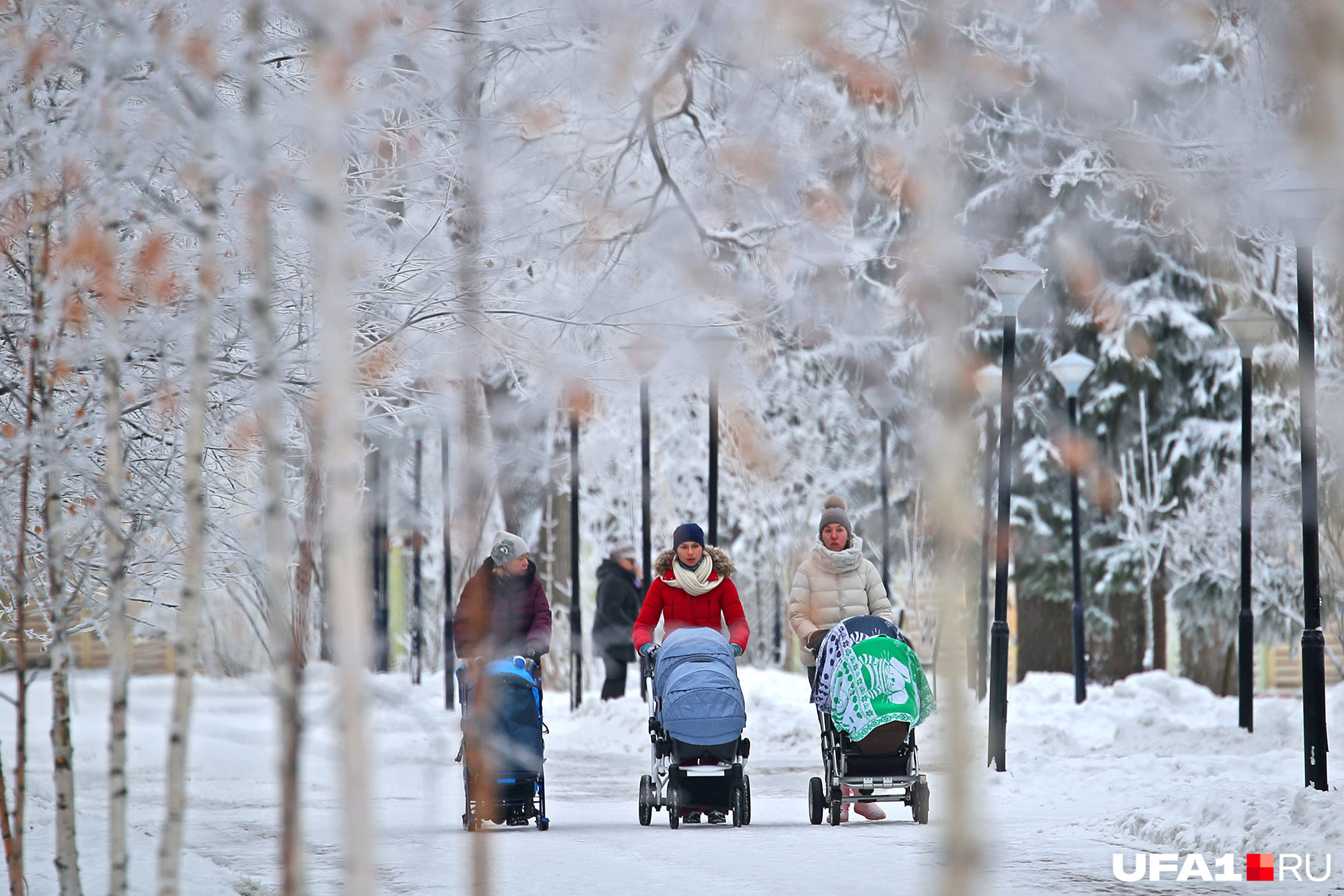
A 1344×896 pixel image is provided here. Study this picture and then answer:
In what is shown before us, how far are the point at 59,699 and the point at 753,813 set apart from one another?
568 centimetres

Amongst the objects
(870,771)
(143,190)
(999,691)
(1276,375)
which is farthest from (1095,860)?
(1276,375)

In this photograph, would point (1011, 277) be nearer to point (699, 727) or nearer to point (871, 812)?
point (871, 812)

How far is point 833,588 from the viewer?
365 inches

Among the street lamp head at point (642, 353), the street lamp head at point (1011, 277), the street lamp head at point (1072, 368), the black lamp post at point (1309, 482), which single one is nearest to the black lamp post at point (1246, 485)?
the street lamp head at point (1011, 277)

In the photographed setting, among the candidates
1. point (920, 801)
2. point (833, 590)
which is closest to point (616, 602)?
point (833, 590)

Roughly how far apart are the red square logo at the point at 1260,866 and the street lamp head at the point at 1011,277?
547 centimetres

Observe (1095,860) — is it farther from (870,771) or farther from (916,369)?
(916,369)

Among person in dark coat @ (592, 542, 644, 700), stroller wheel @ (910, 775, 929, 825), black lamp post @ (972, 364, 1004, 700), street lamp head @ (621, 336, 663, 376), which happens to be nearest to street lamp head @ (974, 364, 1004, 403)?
black lamp post @ (972, 364, 1004, 700)

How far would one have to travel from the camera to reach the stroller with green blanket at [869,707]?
8375 mm

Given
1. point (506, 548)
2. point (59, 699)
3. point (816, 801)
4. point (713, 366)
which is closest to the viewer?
point (59, 699)

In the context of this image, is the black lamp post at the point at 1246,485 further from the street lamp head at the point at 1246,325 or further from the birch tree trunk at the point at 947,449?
the birch tree trunk at the point at 947,449

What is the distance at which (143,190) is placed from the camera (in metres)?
5.87

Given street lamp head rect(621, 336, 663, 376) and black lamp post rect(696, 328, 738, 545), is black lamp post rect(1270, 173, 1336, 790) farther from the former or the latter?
black lamp post rect(696, 328, 738, 545)

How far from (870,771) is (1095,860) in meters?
1.39
